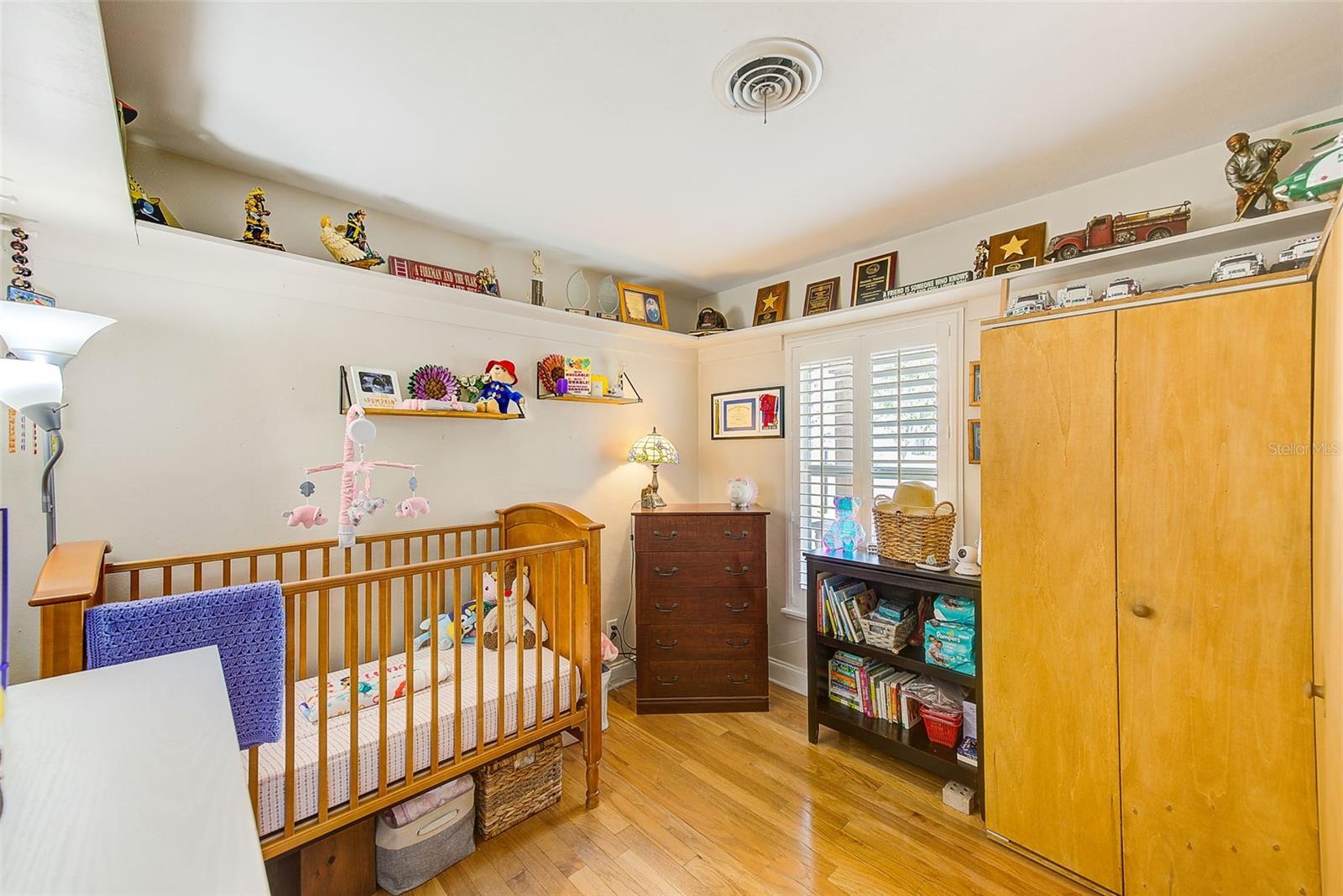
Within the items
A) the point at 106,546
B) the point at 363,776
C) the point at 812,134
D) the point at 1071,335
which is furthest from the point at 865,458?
the point at 106,546

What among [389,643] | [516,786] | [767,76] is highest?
[767,76]

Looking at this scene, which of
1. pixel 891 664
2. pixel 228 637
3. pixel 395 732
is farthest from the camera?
pixel 891 664

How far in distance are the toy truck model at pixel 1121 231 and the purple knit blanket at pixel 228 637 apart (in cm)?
278

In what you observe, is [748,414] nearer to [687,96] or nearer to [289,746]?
[687,96]

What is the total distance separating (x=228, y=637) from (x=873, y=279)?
281cm

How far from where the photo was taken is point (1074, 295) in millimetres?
1894

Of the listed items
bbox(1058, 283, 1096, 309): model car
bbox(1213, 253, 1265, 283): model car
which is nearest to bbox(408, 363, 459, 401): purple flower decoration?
bbox(1058, 283, 1096, 309): model car

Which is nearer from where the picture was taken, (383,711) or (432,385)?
(383,711)

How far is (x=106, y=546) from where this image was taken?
1.62 meters

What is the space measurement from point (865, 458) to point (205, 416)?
274 centimetres

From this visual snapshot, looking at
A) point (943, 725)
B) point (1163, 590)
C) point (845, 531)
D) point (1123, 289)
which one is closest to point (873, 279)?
point (1123, 289)

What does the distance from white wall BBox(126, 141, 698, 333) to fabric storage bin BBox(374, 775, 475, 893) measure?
2040mm

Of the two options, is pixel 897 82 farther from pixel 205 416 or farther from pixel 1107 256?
pixel 205 416

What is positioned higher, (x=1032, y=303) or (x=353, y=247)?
(x=353, y=247)
